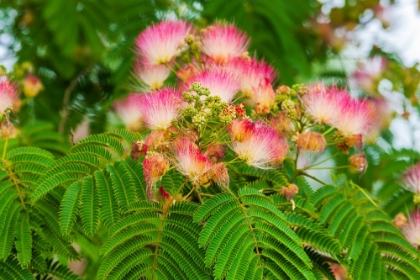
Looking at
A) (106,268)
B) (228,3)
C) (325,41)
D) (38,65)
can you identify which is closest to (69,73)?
(38,65)

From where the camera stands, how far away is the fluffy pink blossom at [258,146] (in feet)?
7.14

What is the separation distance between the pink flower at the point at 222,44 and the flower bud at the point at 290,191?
511 millimetres

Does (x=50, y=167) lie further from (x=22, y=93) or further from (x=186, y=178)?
(x=22, y=93)

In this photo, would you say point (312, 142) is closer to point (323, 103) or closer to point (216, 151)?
point (323, 103)

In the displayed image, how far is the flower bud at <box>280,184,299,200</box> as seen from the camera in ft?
7.62

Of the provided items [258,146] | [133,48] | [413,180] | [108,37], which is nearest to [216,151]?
[258,146]

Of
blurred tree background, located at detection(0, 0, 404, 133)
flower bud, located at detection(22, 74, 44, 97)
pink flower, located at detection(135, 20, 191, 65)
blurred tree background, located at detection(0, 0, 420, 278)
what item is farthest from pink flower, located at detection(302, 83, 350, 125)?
flower bud, located at detection(22, 74, 44, 97)

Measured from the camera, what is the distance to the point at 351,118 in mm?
2418

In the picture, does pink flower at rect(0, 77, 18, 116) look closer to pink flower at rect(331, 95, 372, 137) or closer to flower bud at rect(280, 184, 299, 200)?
flower bud at rect(280, 184, 299, 200)

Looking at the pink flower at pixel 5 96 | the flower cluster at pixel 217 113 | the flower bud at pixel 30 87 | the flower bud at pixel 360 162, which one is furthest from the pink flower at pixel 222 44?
the flower bud at pixel 30 87

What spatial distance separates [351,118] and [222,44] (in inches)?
20.2

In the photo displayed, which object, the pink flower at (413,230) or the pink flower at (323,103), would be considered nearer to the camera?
the pink flower at (323,103)

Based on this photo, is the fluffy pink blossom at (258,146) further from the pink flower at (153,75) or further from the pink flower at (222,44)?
the pink flower at (153,75)

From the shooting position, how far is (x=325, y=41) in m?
4.41
